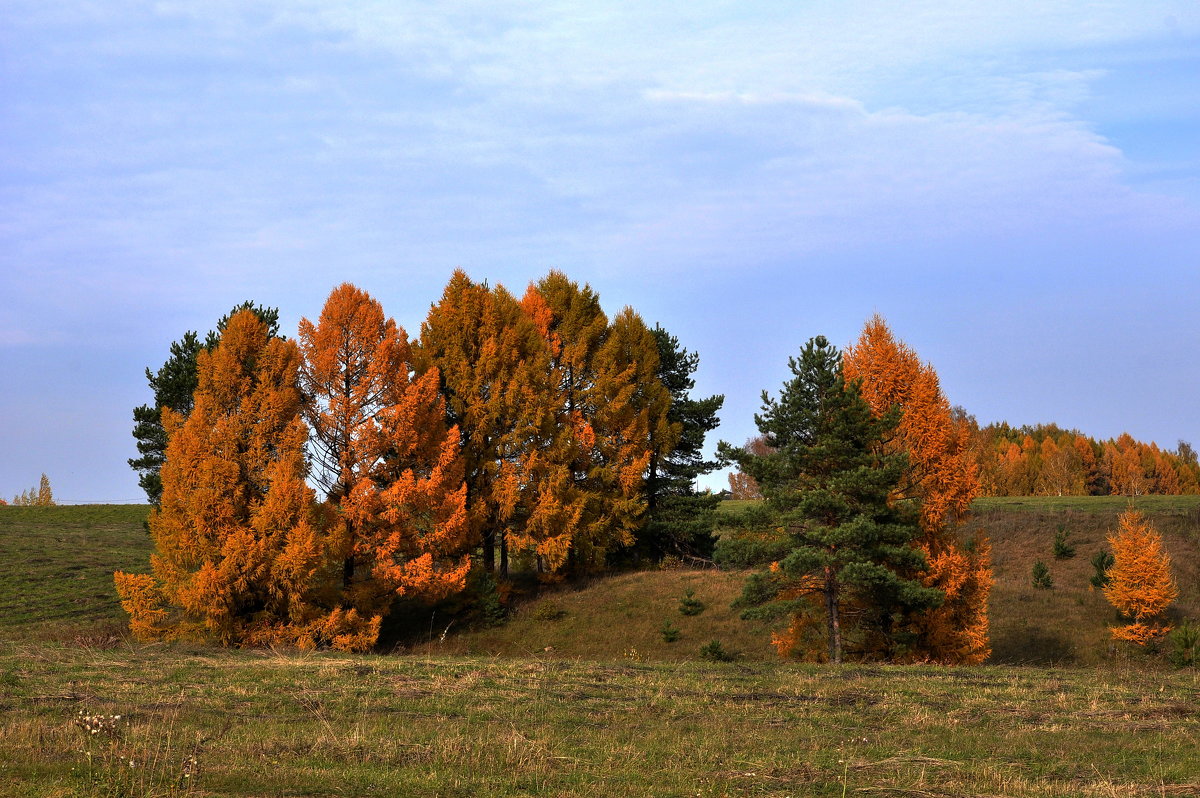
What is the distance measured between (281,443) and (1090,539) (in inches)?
1843

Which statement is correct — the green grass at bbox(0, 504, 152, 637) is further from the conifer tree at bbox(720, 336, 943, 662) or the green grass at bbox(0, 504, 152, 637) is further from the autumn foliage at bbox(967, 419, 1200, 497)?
the autumn foliage at bbox(967, 419, 1200, 497)

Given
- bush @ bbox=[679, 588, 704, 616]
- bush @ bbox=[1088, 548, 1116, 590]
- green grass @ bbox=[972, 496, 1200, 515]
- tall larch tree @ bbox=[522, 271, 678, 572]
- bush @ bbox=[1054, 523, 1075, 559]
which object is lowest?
bush @ bbox=[679, 588, 704, 616]

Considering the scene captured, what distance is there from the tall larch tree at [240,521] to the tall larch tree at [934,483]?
1893 centimetres

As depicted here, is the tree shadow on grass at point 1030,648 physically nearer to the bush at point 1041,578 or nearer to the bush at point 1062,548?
the bush at point 1041,578

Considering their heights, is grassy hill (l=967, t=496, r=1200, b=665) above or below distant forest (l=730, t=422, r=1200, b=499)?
below

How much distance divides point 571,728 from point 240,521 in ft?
73.4

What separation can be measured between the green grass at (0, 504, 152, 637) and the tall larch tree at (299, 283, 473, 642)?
9279 mm

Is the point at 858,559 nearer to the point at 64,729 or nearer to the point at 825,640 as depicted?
the point at 825,640

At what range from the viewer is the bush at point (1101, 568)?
45312 mm

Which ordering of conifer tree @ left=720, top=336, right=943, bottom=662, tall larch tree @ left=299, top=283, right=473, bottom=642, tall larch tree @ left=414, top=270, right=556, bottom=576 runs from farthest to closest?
tall larch tree @ left=414, top=270, right=556, bottom=576 → tall larch tree @ left=299, top=283, right=473, bottom=642 → conifer tree @ left=720, top=336, right=943, bottom=662

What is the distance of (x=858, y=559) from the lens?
88.8 feet

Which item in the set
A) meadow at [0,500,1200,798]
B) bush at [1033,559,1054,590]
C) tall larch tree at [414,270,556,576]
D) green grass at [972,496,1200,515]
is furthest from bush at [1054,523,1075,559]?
meadow at [0,500,1200,798]

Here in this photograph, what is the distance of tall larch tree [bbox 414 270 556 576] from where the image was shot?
41875 mm

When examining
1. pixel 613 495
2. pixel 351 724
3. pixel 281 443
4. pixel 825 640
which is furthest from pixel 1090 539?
pixel 351 724
